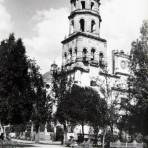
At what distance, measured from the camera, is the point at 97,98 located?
47094mm

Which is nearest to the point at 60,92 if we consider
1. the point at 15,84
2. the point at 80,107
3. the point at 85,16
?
the point at 80,107

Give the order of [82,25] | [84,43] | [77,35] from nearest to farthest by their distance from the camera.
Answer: [77,35], [84,43], [82,25]

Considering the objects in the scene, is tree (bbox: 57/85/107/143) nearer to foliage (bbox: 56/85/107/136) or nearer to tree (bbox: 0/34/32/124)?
foliage (bbox: 56/85/107/136)

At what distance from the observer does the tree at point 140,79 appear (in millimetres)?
28781

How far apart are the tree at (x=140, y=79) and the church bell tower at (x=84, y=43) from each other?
25269mm

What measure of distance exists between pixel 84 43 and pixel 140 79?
2871cm

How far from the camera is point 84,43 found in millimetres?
57531

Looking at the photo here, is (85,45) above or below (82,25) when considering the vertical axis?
below

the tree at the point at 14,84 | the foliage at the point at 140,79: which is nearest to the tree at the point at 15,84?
the tree at the point at 14,84

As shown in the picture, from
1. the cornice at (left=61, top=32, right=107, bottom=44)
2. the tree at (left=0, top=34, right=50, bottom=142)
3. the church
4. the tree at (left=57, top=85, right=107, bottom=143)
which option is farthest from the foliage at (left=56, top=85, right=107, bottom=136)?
the cornice at (left=61, top=32, right=107, bottom=44)

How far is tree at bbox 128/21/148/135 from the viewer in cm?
2878

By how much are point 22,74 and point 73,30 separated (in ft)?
88.5

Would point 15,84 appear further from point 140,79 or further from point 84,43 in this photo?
point 84,43

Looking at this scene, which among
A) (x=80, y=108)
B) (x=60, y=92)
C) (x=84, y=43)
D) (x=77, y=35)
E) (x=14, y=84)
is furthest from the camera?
(x=84, y=43)
